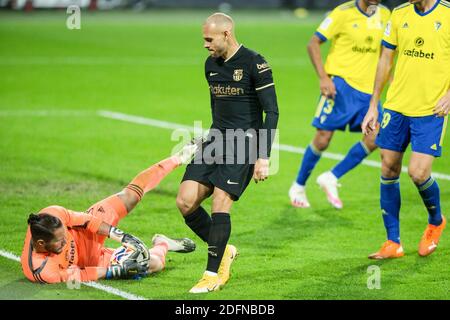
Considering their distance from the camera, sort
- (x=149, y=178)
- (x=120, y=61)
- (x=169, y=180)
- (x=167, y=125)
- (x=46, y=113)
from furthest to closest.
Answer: (x=120, y=61) < (x=46, y=113) < (x=167, y=125) < (x=169, y=180) < (x=149, y=178)

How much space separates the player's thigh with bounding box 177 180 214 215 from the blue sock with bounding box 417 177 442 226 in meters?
2.31

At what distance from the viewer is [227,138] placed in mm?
9023

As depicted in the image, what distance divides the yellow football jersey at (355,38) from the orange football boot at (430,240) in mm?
2888

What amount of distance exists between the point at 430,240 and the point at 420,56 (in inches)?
78.2

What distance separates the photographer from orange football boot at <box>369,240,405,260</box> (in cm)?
998

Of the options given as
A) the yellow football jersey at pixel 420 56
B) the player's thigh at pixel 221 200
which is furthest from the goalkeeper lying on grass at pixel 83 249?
the yellow football jersey at pixel 420 56

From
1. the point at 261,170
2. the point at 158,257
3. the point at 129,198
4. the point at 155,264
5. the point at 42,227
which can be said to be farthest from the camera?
the point at 129,198

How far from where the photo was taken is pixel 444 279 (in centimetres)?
919

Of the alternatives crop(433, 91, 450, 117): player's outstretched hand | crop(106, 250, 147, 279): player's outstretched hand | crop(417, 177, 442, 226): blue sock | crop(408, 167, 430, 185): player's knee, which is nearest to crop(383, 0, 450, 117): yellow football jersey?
crop(433, 91, 450, 117): player's outstretched hand

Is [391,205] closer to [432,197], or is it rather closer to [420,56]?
[432,197]

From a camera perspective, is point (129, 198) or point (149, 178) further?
point (149, 178)

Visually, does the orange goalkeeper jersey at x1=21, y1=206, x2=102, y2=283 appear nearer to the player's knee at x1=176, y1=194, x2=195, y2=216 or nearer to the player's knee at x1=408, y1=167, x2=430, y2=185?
the player's knee at x1=176, y1=194, x2=195, y2=216

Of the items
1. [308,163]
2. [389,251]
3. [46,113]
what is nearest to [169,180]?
[308,163]

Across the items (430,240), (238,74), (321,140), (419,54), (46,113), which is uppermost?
(419,54)
